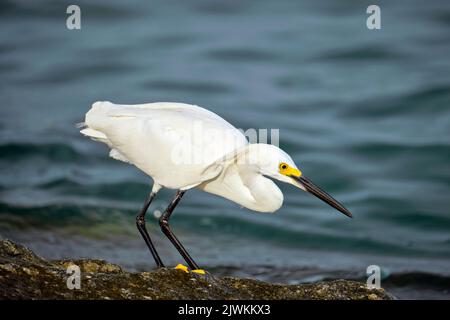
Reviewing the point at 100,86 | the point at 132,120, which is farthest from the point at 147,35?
the point at 132,120

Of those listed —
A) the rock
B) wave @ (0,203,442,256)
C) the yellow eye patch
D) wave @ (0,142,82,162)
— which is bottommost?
wave @ (0,203,442,256)

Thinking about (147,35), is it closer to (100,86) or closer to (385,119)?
(100,86)

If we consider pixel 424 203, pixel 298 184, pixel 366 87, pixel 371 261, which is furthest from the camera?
pixel 366 87

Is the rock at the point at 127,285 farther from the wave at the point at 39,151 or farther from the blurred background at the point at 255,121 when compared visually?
the wave at the point at 39,151

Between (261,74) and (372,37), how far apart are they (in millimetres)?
4691

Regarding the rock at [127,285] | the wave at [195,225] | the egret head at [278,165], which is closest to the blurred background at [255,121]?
the wave at [195,225]

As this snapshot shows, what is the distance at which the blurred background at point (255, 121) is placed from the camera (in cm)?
1499

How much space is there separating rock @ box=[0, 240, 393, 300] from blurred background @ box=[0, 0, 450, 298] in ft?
12.9

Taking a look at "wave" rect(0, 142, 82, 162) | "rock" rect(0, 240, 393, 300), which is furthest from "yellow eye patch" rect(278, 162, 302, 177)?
"wave" rect(0, 142, 82, 162)

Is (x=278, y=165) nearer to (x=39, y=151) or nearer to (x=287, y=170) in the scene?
(x=287, y=170)

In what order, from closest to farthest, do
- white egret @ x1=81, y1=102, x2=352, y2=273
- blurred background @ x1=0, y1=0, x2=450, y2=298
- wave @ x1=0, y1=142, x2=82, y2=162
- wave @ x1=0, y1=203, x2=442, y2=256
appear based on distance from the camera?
white egret @ x1=81, y1=102, x2=352, y2=273
blurred background @ x1=0, y1=0, x2=450, y2=298
wave @ x1=0, y1=203, x2=442, y2=256
wave @ x1=0, y1=142, x2=82, y2=162

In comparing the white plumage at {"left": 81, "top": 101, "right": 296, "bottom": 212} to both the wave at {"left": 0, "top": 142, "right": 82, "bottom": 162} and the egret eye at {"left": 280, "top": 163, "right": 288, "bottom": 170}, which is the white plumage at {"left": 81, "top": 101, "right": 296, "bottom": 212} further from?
the wave at {"left": 0, "top": 142, "right": 82, "bottom": 162}

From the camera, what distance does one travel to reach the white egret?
8.88 metres

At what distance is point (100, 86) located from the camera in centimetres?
2384
